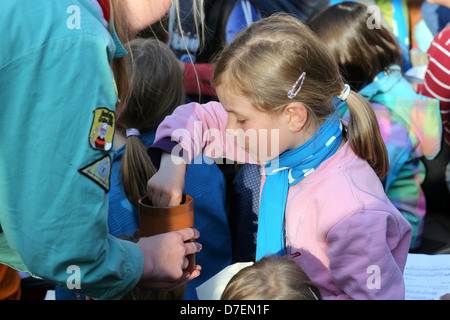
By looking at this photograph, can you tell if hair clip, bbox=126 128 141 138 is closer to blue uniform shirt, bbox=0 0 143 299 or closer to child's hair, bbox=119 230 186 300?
child's hair, bbox=119 230 186 300

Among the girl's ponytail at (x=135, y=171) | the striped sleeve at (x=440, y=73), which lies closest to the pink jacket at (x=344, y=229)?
the girl's ponytail at (x=135, y=171)

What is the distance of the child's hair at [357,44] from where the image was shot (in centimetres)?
265

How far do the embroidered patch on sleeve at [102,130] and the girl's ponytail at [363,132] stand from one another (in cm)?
80

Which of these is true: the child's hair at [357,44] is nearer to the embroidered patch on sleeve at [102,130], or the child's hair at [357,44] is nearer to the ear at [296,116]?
the ear at [296,116]

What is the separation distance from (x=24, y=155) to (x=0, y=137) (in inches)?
2.2

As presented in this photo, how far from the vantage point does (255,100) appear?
159cm

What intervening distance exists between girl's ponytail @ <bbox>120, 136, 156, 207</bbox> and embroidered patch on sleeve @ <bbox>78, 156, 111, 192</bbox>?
2.78 feet

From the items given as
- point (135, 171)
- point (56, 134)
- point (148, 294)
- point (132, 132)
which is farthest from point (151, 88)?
point (56, 134)

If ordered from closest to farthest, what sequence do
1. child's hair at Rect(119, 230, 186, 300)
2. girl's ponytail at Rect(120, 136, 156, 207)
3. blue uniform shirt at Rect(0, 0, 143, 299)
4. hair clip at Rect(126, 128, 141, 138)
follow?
blue uniform shirt at Rect(0, 0, 143, 299)
child's hair at Rect(119, 230, 186, 300)
girl's ponytail at Rect(120, 136, 156, 207)
hair clip at Rect(126, 128, 141, 138)

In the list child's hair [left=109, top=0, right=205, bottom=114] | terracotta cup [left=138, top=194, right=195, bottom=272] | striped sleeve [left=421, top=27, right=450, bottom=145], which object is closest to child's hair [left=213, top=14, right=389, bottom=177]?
child's hair [left=109, top=0, right=205, bottom=114]

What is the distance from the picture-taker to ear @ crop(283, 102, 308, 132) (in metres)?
1.60

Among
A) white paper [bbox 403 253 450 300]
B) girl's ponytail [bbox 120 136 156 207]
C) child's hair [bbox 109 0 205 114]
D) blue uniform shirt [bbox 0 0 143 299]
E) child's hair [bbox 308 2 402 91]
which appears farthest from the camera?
child's hair [bbox 308 2 402 91]

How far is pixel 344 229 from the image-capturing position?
1.44 m
